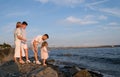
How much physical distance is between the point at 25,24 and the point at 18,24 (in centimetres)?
35

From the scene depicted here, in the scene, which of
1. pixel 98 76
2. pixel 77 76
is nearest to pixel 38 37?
pixel 77 76

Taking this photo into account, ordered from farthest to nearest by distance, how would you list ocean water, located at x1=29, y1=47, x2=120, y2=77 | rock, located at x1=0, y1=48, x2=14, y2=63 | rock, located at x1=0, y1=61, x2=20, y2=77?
1. ocean water, located at x1=29, y1=47, x2=120, y2=77
2. rock, located at x1=0, y1=48, x2=14, y2=63
3. rock, located at x1=0, y1=61, x2=20, y2=77

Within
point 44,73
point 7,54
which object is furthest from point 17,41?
point 7,54

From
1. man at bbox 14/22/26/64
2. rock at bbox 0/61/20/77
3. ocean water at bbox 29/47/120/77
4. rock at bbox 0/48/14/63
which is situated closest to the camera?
rock at bbox 0/61/20/77

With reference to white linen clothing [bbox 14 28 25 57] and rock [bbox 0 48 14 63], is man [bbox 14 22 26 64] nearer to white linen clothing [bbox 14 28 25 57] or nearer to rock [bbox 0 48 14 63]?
white linen clothing [bbox 14 28 25 57]

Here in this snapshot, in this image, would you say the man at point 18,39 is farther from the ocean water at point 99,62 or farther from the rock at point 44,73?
the ocean water at point 99,62

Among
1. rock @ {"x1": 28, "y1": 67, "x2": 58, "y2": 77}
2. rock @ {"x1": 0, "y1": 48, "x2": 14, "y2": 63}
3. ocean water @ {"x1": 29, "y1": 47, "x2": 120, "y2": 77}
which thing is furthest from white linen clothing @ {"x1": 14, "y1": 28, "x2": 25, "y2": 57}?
ocean water @ {"x1": 29, "y1": 47, "x2": 120, "y2": 77}

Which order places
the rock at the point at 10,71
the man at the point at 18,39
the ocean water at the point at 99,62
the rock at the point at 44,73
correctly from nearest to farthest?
the rock at the point at 44,73 < the rock at the point at 10,71 < the man at the point at 18,39 < the ocean water at the point at 99,62

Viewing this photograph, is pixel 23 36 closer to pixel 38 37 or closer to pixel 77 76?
pixel 38 37

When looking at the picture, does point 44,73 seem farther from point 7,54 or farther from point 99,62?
point 99,62

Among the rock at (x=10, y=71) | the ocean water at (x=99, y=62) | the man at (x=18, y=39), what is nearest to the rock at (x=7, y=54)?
the man at (x=18, y=39)

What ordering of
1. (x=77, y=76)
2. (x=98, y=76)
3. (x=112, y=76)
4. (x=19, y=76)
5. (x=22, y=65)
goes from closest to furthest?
(x=19, y=76) → (x=22, y=65) → (x=77, y=76) → (x=98, y=76) → (x=112, y=76)

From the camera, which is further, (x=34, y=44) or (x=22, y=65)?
(x=34, y=44)

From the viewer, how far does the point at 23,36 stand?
12.1m
